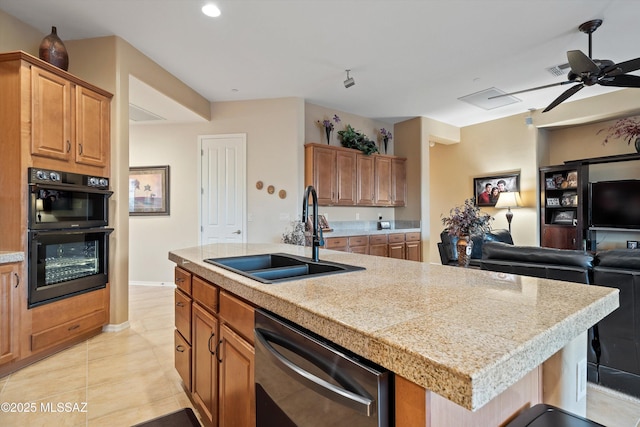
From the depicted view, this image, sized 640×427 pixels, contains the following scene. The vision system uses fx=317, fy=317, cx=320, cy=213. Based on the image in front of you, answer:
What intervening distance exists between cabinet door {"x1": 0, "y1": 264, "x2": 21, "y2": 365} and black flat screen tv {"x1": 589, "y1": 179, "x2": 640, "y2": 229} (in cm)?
685

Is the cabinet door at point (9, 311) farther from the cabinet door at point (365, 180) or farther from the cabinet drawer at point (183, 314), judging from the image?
the cabinet door at point (365, 180)

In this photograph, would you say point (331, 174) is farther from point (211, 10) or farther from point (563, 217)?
point (563, 217)

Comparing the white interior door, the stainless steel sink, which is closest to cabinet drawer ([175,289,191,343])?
the stainless steel sink

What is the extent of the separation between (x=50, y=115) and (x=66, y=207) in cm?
75

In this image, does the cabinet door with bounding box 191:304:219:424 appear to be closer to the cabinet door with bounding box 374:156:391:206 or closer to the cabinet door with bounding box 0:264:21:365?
the cabinet door with bounding box 0:264:21:365

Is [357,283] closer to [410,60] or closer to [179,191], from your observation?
[410,60]

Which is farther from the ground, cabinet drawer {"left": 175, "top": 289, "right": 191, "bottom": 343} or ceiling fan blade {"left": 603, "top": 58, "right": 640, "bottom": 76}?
ceiling fan blade {"left": 603, "top": 58, "right": 640, "bottom": 76}

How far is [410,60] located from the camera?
3668mm

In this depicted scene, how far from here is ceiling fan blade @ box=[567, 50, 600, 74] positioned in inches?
105

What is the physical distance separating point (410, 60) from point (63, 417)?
4.29m

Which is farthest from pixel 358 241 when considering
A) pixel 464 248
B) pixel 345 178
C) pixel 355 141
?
pixel 464 248

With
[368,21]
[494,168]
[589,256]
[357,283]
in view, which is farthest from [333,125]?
[357,283]

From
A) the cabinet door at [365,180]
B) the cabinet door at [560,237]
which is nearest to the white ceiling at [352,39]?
the cabinet door at [365,180]

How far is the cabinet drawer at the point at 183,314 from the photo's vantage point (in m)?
1.80
